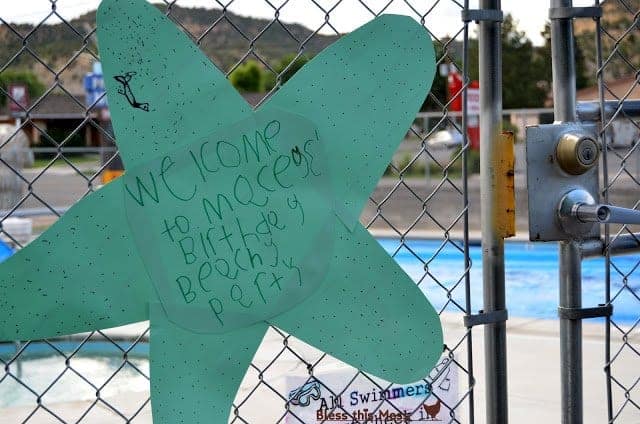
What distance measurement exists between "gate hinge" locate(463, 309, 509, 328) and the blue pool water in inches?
183

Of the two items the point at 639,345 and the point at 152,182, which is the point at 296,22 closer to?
the point at 152,182

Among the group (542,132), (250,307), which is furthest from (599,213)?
(250,307)

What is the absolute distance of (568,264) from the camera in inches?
70.2

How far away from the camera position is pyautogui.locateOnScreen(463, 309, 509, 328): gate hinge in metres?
1.68

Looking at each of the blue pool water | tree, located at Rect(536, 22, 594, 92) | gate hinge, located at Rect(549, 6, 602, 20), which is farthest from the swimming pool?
gate hinge, located at Rect(549, 6, 602, 20)

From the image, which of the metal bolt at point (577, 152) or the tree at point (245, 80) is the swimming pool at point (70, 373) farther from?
the metal bolt at point (577, 152)

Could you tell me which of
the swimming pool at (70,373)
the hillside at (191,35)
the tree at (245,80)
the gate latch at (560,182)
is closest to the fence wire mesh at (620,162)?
the gate latch at (560,182)

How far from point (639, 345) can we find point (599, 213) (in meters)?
3.80

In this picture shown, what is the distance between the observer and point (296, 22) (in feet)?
5.27

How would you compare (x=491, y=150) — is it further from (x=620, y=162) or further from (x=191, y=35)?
(x=620, y=162)

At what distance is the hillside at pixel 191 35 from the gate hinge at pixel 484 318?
586 mm

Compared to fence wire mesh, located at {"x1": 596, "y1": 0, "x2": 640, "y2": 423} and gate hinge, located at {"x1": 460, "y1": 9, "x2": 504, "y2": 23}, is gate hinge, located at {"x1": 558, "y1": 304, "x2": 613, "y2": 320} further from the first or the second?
gate hinge, located at {"x1": 460, "y1": 9, "x2": 504, "y2": 23}
